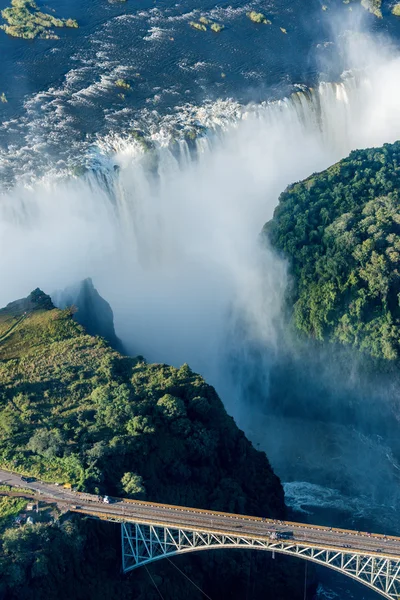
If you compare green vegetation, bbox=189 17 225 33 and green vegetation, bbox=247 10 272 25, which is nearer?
green vegetation, bbox=189 17 225 33

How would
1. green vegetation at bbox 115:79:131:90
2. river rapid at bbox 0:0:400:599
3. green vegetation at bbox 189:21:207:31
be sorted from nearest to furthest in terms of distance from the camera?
river rapid at bbox 0:0:400:599 → green vegetation at bbox 115:79:131:90 → green vegetation at bbox 189:21:207:31

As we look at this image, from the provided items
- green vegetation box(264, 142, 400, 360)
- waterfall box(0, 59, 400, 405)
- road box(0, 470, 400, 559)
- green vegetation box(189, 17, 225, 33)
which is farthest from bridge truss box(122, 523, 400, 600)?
green vegetation box(189, 17, 225, 33)

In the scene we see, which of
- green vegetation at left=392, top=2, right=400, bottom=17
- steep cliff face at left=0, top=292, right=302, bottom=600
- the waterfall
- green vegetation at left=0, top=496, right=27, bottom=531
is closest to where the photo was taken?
steep cliff face at left=0, top=292, right=302, bottom=600

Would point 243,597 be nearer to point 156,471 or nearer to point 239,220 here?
point 156,471

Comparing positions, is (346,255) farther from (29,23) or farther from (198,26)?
(29,23)

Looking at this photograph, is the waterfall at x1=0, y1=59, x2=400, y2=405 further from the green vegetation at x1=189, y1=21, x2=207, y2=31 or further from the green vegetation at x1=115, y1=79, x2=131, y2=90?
the green vegetation at x1=189, y1=21, x2=207, y2=31

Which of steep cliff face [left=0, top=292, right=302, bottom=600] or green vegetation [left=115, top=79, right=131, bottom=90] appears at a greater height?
green vegetation [left=115, top=79, right=131, bottom=90]

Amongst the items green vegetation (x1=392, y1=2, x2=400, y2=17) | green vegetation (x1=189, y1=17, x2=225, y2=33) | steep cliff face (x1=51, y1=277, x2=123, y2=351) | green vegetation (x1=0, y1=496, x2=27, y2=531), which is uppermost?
green vegetation (x1=189, y1=17, x2=225, y2=33)

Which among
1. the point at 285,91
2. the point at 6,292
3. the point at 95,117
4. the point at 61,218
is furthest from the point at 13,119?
the point at 285,91
